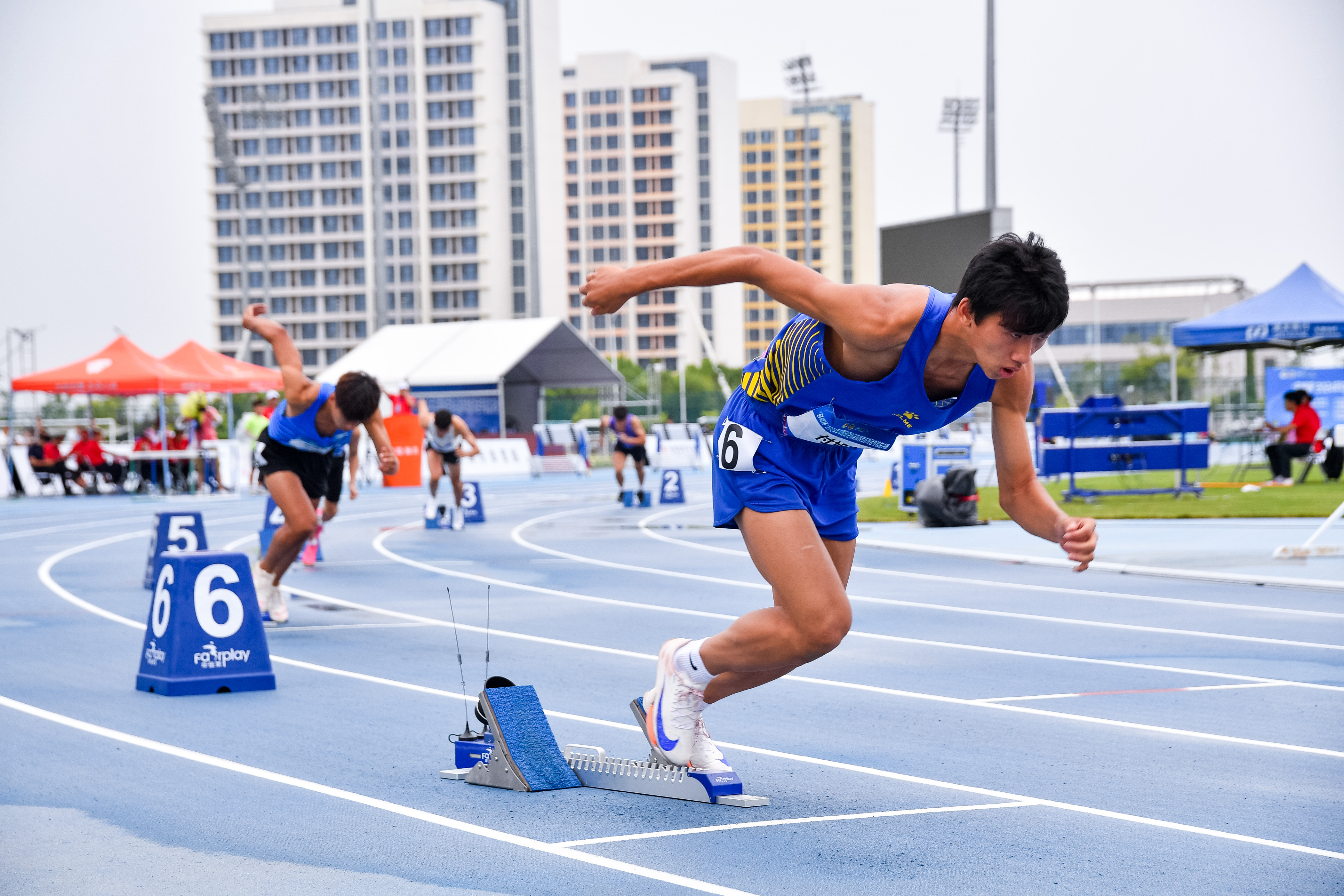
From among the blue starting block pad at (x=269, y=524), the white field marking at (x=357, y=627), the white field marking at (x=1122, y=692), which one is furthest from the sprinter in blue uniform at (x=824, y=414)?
the blue starting block pad at (x=269, y=524)

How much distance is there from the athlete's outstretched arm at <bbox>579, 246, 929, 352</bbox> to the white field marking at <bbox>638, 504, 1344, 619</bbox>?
145 inches

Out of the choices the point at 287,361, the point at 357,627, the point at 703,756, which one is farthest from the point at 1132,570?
the point at 703,756

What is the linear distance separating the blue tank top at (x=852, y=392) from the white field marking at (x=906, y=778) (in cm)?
128

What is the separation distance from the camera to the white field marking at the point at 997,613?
7.91 meters

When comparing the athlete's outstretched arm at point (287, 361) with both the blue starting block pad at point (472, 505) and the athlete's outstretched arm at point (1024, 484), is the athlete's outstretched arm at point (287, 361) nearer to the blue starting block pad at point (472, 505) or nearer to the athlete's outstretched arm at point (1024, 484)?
the athlete's outstretched arm at point (1024, 484)

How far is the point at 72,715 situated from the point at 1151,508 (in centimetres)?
1492

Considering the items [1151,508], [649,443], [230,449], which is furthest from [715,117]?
[1151,508]

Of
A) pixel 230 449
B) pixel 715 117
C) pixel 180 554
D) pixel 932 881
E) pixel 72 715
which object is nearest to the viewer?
pixel 932 881

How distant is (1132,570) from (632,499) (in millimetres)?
11293

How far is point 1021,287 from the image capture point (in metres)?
3.47

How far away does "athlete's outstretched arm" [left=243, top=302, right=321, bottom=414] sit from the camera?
841 cm

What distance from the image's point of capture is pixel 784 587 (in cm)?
412

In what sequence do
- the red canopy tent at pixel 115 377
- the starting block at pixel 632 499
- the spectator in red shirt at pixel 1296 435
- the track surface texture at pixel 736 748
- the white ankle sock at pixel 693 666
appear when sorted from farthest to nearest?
the red canopy tent at pixel 115 377
the starting block at pixel 632 499
the spectator in red shirt at pixel 1296 435
the white ankle sock at pixel 693 666
the track surface texture at pixel 736 748

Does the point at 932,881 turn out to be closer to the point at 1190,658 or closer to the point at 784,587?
the point at 784,587
